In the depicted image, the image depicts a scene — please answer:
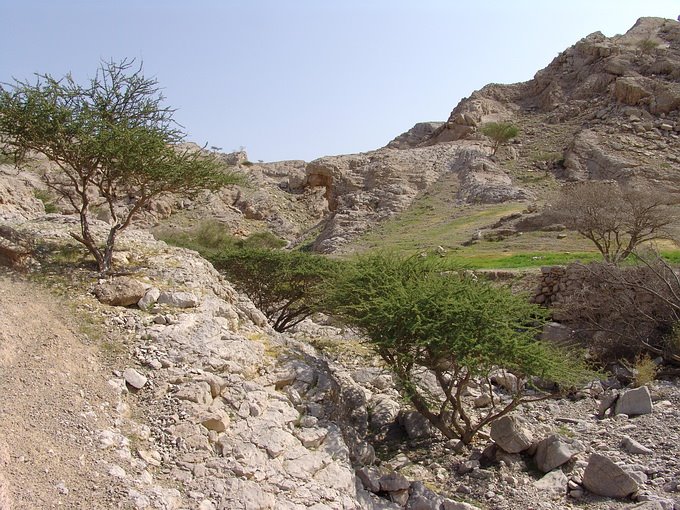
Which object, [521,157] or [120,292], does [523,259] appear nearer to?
[120,292]

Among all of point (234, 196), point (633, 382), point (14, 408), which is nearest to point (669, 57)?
point (234, 196)

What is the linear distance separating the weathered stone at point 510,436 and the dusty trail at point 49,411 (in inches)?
213

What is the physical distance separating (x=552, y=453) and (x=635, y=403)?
279cm

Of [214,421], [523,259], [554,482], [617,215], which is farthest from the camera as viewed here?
[523,259]

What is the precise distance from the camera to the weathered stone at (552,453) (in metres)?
8.80

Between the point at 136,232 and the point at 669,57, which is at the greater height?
the point at 669,57

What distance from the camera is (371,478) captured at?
8094 mm

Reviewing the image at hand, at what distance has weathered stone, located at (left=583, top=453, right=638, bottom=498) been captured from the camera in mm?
8047

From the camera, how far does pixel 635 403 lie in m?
10.7

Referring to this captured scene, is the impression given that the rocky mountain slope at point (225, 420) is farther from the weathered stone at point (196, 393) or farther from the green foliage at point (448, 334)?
the green foliage at point (448, 334)

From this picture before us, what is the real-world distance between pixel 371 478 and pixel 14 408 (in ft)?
14.0

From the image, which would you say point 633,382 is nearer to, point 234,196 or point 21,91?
point 21,91

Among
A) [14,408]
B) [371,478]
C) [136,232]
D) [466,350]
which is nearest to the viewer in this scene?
[14,408]

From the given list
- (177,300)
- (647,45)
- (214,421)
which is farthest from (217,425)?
(647,45)
